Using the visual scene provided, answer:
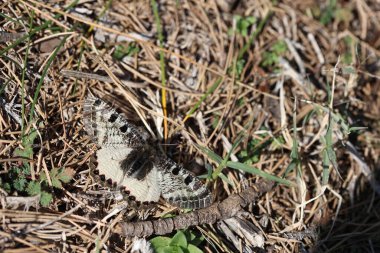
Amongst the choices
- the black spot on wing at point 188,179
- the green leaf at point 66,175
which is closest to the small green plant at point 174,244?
the black spot on wing at point 188,179

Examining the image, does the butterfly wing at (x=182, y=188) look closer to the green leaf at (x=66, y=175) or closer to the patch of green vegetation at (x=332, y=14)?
the green leaf at (x=66, y=175)

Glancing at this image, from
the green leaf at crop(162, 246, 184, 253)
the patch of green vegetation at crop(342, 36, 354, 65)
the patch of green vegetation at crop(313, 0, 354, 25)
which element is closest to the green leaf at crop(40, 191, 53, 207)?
the green leaf at crop(162, 246, 184, 253)

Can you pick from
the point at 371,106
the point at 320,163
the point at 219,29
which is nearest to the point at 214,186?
the point at 320,163

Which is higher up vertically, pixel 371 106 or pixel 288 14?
pixel 288 14

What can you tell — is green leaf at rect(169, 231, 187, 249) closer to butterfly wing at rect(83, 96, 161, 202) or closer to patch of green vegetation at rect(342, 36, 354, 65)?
butterfly wing at rect(83, 96, 161, 202)

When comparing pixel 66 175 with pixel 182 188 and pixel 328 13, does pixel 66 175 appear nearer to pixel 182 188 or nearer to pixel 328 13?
pixel 182 188

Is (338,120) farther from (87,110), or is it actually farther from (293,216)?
(87,110)

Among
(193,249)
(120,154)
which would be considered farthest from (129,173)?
(193,249)
